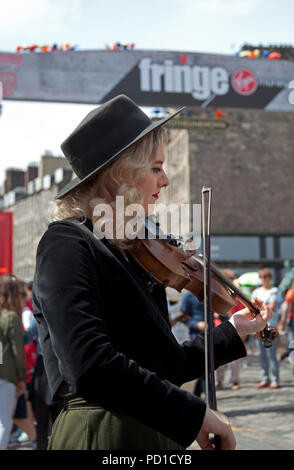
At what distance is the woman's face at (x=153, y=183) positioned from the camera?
1.87 m

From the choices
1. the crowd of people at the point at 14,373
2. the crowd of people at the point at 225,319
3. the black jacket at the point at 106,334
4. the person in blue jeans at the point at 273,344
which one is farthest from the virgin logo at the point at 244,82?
the black jacket at the point at 106,334

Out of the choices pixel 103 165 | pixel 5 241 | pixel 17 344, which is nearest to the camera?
pixel 103 165

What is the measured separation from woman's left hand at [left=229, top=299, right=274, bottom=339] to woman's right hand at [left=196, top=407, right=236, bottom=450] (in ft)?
1.70

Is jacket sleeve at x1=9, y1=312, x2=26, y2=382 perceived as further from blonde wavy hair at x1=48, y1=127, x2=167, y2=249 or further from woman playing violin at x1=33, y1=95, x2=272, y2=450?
blonde wavy hair at x1=48, y1=127, x2=167, y2=249

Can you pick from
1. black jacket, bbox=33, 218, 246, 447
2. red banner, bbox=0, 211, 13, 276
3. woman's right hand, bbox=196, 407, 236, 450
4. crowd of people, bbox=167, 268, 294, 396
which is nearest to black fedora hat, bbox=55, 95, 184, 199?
black jacket, bbox=33, 218, 246, 447

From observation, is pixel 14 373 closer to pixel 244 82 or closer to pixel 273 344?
pixel 273 344

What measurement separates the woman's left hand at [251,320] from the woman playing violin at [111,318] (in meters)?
0.18

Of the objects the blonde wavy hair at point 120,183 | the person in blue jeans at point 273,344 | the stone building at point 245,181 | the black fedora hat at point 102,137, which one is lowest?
the person in blue jeans at point 273,344

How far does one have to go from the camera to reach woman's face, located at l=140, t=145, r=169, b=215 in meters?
1.87

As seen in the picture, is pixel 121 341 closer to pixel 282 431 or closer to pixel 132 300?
pixel 132 300

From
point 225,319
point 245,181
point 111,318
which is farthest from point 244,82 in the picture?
point 111,318

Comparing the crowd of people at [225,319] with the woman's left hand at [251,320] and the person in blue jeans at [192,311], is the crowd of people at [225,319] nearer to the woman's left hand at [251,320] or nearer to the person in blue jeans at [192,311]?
the person in blue jeans at [192,311]

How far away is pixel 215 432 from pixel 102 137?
853 mm

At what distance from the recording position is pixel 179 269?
204 centimetres
